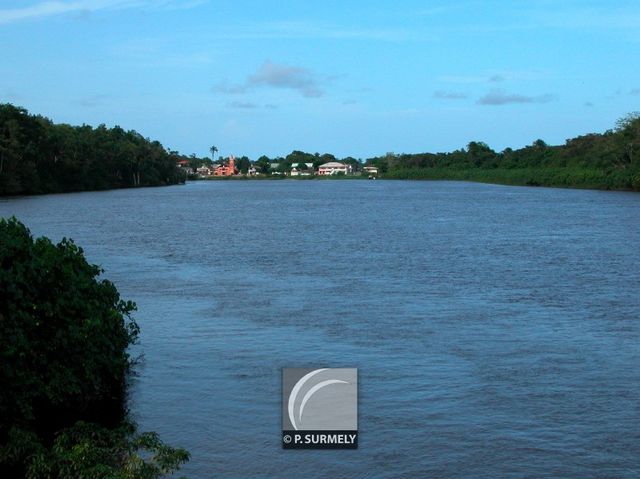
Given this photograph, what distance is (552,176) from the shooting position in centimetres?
12694

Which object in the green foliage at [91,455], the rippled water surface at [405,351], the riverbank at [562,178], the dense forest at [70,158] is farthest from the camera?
the riverbank at [562,178]

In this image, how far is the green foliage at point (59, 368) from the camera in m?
8.38

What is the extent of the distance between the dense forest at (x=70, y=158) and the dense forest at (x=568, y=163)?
196 feet

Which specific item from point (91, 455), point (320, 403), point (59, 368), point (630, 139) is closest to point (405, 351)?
point (320, 403)

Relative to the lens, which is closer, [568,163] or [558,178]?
[558,178]

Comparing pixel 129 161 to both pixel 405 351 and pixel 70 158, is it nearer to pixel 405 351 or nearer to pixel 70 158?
pixel 70 158

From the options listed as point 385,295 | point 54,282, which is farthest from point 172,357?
point 385,295

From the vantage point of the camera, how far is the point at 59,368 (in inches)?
408

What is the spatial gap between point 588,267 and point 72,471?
22325 mm

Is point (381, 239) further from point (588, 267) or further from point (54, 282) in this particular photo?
point (54, 282)

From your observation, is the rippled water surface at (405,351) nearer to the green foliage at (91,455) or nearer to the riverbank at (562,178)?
the green foliage at (91,455)

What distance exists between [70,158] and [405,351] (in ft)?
325

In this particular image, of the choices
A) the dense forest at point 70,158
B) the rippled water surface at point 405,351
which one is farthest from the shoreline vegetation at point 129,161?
the rippled water surface at point 405,351

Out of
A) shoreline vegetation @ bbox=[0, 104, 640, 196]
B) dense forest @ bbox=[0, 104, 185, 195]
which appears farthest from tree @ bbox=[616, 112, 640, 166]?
dense forest @ bbox=[0, 104, 185, 195]
